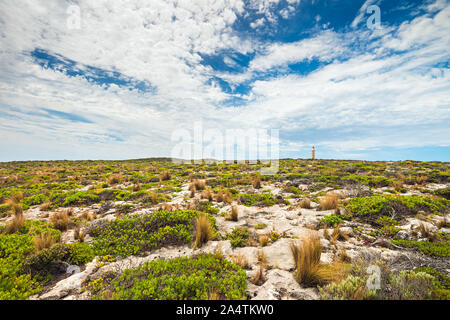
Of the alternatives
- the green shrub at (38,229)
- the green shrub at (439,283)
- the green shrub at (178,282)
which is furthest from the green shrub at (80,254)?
the green shrub at (439,283)

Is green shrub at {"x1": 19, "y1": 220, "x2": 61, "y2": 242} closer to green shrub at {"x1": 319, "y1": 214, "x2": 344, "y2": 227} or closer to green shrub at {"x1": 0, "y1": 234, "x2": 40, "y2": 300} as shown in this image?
green shrub at {"x1": 0, "y1": 234, "x2": 40, "y2": 300}

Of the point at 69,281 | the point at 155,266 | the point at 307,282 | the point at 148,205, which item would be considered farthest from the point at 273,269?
the point at 148,205

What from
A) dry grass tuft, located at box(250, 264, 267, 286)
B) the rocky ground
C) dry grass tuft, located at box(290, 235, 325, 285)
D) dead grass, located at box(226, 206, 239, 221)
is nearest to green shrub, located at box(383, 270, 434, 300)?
the rocky ground

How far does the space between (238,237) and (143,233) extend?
309 centimetres

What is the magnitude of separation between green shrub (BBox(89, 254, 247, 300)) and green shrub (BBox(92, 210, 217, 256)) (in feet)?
4.68

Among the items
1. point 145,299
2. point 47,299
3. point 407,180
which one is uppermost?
point 407,180

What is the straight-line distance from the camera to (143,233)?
20.1 feet

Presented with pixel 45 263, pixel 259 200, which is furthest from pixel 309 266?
pixel 259 200

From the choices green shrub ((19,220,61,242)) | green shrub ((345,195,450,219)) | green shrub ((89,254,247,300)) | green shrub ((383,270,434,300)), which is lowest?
green shrub ((89,254,247,300))

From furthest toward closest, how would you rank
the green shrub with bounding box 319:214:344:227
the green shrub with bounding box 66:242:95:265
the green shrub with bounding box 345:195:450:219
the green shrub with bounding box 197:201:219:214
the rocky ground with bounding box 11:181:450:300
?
the green shrub with bounding box 197:201:219:214 → the green shrub with bounding box 345:195:450:219 → the green shrub with bounding box 319:214:344:227 → the green shrub with bounding box 66:242:95:265 → the rocky ground with bounding box 11:181:450:300

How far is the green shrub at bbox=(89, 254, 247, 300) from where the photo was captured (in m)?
3.41

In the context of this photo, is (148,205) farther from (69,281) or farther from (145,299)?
(145,299)

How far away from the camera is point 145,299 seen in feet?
10.9
